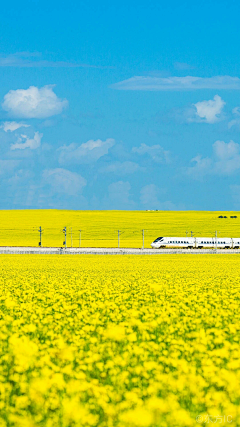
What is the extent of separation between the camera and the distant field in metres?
131

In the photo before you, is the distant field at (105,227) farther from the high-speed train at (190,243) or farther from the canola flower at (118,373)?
the canola flower at (118,373)

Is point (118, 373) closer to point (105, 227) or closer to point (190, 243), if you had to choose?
point (190, 243)

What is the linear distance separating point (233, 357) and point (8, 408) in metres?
4.40

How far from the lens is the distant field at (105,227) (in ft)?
429

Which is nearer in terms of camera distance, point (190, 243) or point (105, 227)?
point (190, 243)

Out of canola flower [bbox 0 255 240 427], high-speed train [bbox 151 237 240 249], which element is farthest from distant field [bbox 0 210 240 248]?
canola flower [bbox 0 255 240 427]

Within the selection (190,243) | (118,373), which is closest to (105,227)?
(190,243)

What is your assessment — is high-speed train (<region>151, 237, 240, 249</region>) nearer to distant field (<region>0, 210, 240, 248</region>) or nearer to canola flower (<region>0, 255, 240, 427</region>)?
distant field (<region>0, 210, 240, 248</region>)

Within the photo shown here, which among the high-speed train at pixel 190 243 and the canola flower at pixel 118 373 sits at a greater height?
the high-speed train at pixel 190 243

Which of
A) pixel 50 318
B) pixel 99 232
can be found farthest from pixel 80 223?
pixel 50 318

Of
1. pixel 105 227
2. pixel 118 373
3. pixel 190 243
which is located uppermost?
pixel 105 227

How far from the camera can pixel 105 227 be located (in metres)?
149

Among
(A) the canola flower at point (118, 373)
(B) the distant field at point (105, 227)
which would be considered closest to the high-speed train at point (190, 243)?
(B) the distant field at point (105, 227)

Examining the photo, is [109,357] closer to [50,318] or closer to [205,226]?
[50,318]
